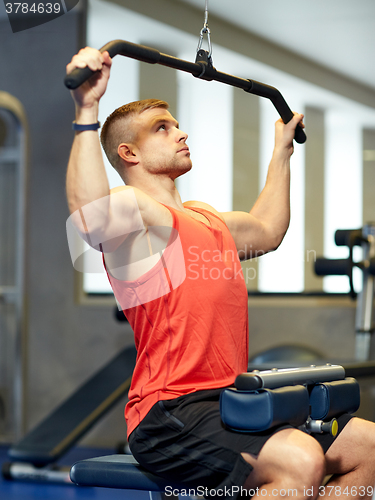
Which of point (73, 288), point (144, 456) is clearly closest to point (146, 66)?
point (73, 288)

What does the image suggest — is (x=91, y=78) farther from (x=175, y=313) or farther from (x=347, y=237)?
(x=347, y=237)

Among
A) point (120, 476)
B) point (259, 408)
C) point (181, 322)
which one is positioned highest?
point (181, 322)

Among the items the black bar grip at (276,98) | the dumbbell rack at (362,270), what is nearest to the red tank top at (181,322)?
the black bar grip at (276,98)

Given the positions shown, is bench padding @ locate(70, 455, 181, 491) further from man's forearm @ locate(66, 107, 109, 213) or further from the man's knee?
man's forearm @ locate(66, 107, 109, 213)

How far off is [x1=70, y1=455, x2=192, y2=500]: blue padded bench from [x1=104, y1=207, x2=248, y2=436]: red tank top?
0.10 meters

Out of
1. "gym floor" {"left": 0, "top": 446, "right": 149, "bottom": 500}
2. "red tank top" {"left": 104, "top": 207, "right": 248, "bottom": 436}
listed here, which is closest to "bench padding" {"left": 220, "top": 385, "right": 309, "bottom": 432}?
"red tank top" {"left": 104, "top": 207, "right": 248, "bottom": 436}

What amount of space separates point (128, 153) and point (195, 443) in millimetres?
761

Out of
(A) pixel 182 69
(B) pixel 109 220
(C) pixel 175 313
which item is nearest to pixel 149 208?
(B) pixel 109 220

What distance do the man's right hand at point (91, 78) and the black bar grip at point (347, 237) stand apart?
2169 mm

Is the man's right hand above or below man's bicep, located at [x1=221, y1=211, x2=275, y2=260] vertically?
above

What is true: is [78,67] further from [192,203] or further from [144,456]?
[144,456]

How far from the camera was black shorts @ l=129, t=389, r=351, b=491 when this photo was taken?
4.05 ft

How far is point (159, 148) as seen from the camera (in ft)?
5.09

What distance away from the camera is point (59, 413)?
3.22 meters
